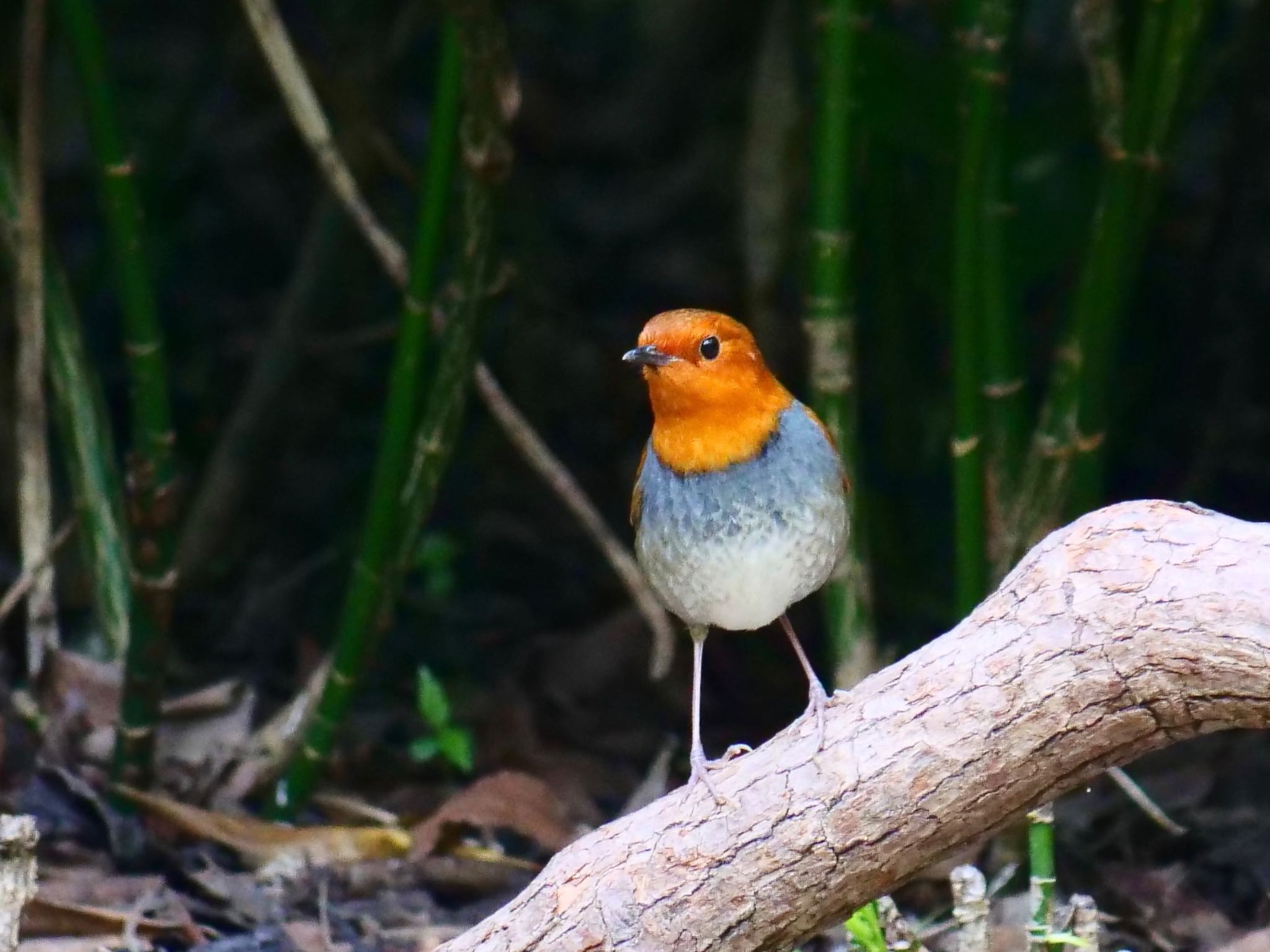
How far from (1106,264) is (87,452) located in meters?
2.58

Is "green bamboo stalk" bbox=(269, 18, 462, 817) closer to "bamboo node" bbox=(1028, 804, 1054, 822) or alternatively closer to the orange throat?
the orange throat

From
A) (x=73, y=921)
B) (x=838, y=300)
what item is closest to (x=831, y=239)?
(x=838, y=300)

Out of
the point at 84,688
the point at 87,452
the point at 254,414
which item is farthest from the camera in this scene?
the point at 254,414

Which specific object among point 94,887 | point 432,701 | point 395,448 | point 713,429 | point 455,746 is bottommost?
point 94,887

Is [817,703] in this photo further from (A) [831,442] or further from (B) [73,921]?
(B) [73,921]

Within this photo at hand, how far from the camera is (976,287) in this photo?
3912mm

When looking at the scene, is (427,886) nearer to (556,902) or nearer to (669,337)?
(556,902)

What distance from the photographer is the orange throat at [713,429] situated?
11.9 feet

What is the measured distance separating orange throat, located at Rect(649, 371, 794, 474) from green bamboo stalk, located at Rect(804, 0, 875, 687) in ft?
0.93

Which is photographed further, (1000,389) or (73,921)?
(1000,389)

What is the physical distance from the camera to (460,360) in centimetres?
413

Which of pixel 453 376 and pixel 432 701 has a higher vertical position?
pixel 453 376

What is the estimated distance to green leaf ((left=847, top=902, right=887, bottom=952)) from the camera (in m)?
3.11

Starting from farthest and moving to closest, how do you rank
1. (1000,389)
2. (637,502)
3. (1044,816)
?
(1000,389) < (637,502) < (1044,816)
